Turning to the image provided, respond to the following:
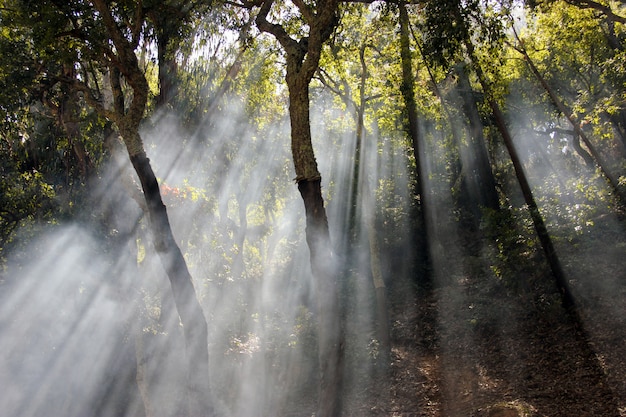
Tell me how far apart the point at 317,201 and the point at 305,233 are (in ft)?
19.5

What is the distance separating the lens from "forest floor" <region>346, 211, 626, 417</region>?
9016mm

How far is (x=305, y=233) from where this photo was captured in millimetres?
13281

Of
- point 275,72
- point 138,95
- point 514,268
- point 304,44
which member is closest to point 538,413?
point 514,268

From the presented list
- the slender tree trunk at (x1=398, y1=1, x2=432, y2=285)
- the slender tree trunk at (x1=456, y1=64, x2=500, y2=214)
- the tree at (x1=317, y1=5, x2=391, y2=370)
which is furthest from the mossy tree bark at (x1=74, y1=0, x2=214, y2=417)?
the slender tree trunk at (x1=456, y1=64, x2=500, y2=214)

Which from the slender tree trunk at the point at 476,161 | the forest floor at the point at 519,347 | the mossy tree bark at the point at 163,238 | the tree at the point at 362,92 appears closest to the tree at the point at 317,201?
the mossy tree bark at the point at 163,238

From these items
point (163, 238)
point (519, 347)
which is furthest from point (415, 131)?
point (163, 238)

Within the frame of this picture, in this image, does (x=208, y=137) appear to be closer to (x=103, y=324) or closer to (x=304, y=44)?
(x=103, y=324)

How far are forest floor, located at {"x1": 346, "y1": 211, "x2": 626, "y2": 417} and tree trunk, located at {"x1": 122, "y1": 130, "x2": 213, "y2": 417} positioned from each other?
4698 mm

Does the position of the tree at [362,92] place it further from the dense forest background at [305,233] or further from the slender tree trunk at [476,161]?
the slender tree trunk at [476,161]

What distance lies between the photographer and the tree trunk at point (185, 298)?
27.2ft

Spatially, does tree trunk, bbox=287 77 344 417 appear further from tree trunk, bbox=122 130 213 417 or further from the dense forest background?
tree trunk, bbox=122 130 213 417

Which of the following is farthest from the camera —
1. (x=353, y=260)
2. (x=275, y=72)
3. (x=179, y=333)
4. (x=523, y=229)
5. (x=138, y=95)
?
(x=353, y=260)

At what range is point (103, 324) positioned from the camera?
13.4m

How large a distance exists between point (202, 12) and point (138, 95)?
2927 millimetres
